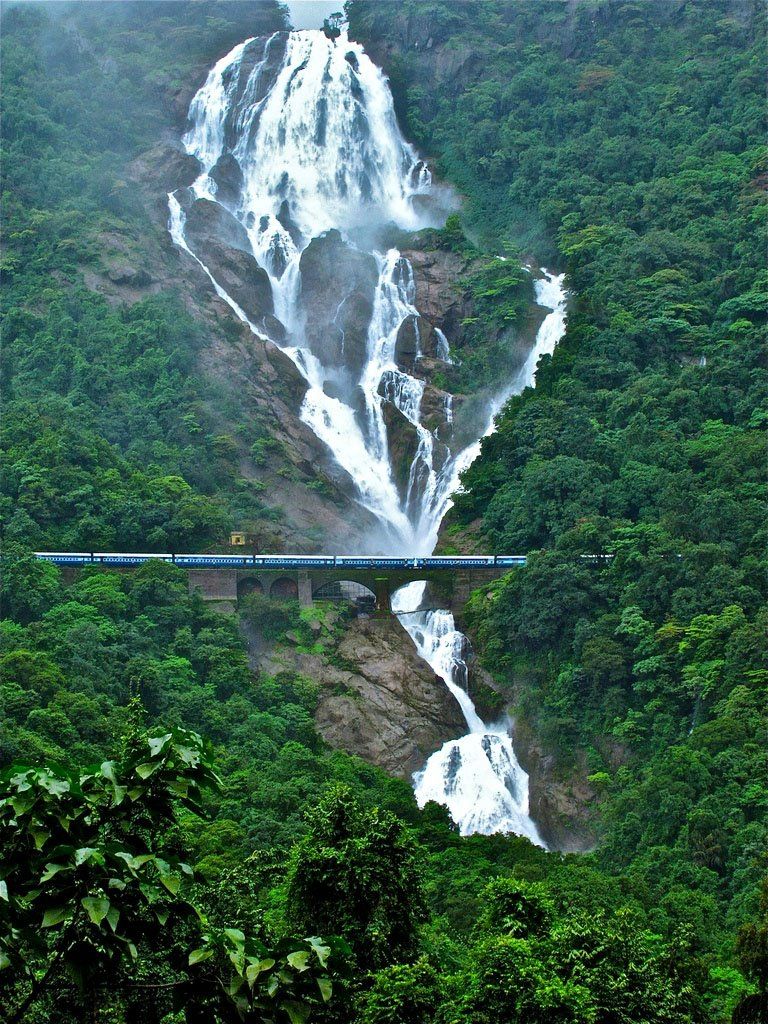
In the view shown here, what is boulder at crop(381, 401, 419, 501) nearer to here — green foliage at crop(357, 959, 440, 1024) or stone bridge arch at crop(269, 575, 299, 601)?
stone bridge arch at crop(269, 575, 299, 601)

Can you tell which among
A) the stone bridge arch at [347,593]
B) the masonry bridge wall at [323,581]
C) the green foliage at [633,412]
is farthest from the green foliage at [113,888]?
the stone bridge arch at [347,593]

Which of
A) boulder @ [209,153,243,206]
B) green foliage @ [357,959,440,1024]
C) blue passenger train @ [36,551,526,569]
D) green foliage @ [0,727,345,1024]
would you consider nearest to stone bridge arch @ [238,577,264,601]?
blue passenger train @ [36,551,526,569]

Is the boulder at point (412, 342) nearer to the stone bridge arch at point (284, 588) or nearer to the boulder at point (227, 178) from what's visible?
the boulder at point (227, 178)

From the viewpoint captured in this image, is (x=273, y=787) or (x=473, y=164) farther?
(x=473, y=164)

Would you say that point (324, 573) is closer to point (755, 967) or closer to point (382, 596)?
point (382, 596)

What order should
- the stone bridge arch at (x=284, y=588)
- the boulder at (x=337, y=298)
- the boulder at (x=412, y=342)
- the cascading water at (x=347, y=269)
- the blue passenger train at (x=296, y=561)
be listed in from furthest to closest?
the boulder at (x=337, y=298) < the boulder at (x=412, y=342) < the stone bridge arch at (x=284, y=588) < the cascading water at (x=347, y=269) < the blue passenger train at (x=296, y=561)

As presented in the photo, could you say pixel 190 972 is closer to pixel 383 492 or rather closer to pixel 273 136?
pixel 383 492

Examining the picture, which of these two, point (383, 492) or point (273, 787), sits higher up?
point (383, 492)

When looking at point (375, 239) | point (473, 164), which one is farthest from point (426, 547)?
point (473, 164)
